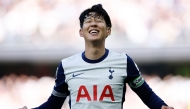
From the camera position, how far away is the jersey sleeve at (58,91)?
9.78 feet

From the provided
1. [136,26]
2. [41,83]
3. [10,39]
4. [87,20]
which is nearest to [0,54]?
[10,39]

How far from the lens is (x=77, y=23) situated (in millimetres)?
7176

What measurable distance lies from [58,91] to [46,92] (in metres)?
4.05

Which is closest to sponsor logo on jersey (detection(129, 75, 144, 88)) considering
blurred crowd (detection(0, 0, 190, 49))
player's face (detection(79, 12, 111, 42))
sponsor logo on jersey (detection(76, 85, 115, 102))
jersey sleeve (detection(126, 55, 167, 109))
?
jersey sleeve (detection(126, 55, 167, 109))

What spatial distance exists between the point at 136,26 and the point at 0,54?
2.05 metres

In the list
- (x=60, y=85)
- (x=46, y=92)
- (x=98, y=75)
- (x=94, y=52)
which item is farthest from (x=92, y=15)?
(x=46, y=92)

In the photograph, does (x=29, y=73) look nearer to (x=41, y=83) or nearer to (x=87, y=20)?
(x=41, y=83)

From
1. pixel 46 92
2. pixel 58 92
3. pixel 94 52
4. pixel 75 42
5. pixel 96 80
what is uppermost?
pixel 94 52

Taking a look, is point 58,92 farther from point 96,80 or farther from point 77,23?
point 77,23

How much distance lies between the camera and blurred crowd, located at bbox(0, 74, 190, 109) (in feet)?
22.5

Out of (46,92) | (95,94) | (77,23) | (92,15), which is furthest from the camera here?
(77,23)

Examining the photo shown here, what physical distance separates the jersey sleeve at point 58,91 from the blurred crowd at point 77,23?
406 centimetres

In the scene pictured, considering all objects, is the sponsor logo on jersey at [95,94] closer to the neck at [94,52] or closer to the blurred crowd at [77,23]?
the neck at [94,52]

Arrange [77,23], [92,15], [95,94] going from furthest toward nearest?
[77,23] < [92,15] < [95,94]
